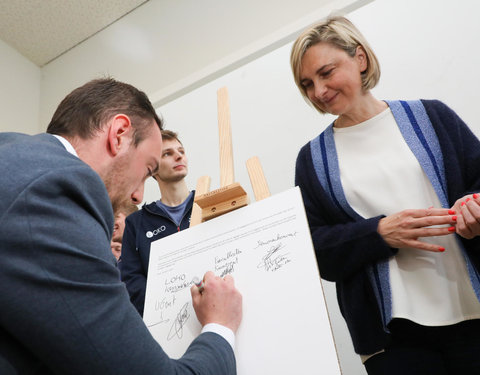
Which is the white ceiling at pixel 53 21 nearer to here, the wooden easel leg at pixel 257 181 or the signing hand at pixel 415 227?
the wooden easel leg at pixel 257 181

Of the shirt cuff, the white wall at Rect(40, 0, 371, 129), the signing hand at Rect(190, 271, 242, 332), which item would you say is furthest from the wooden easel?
the white wall at Rect(40, 0, 371, 129)

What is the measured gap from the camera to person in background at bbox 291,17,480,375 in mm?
719

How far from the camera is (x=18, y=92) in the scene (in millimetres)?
2723

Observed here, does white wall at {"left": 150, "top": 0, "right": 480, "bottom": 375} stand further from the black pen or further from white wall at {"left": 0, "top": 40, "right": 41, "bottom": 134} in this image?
white wall at {"left": 0, "top": 40, "right": 41, "bottom": 134}

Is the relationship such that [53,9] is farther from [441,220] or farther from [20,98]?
[441,220]

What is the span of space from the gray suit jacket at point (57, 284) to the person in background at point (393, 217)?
464 mm

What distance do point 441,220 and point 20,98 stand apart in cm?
286

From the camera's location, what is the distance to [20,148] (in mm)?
484

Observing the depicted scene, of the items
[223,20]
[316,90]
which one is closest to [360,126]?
[316,90]

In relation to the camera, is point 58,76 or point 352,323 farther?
point 58,76

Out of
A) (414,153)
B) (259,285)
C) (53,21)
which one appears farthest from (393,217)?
(53,21)

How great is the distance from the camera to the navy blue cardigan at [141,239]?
1.17 m
